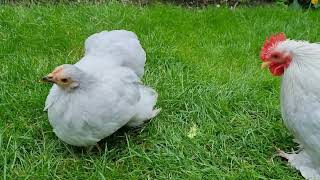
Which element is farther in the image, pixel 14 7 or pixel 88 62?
pixel 14 7

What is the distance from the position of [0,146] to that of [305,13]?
3566 millimetres

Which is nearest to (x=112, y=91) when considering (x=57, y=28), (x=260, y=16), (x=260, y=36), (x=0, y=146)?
(x=0, y=146)

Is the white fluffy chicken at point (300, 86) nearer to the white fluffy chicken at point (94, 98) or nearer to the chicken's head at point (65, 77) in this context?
the white fluffy chicken at point (94, 98)

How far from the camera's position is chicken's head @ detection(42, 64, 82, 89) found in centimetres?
326

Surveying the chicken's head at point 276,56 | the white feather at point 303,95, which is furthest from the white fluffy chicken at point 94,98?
the white feather at point 303,95

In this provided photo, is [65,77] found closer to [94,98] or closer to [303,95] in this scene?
[94,98]

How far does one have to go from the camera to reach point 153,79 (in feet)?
14.4

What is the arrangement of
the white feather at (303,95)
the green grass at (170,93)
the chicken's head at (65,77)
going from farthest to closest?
the green grass at (170,93), the chicken's head at (65,77), the white feather at (303,95)

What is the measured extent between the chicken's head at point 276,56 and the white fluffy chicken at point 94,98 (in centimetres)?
84

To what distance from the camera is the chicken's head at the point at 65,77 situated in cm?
326

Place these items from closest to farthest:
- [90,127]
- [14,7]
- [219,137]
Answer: [90,127], [219,137], [14,7]

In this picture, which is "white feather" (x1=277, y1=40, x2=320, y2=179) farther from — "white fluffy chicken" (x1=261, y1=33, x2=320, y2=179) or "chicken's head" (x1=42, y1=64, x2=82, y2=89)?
Answer: "chicken's head" (x1=42, y1=64, x2=82, y2=89)

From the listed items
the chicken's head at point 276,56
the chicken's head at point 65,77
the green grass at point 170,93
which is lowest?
the green grass at point 170,93

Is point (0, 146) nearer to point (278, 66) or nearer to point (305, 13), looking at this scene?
point (278, 66)
